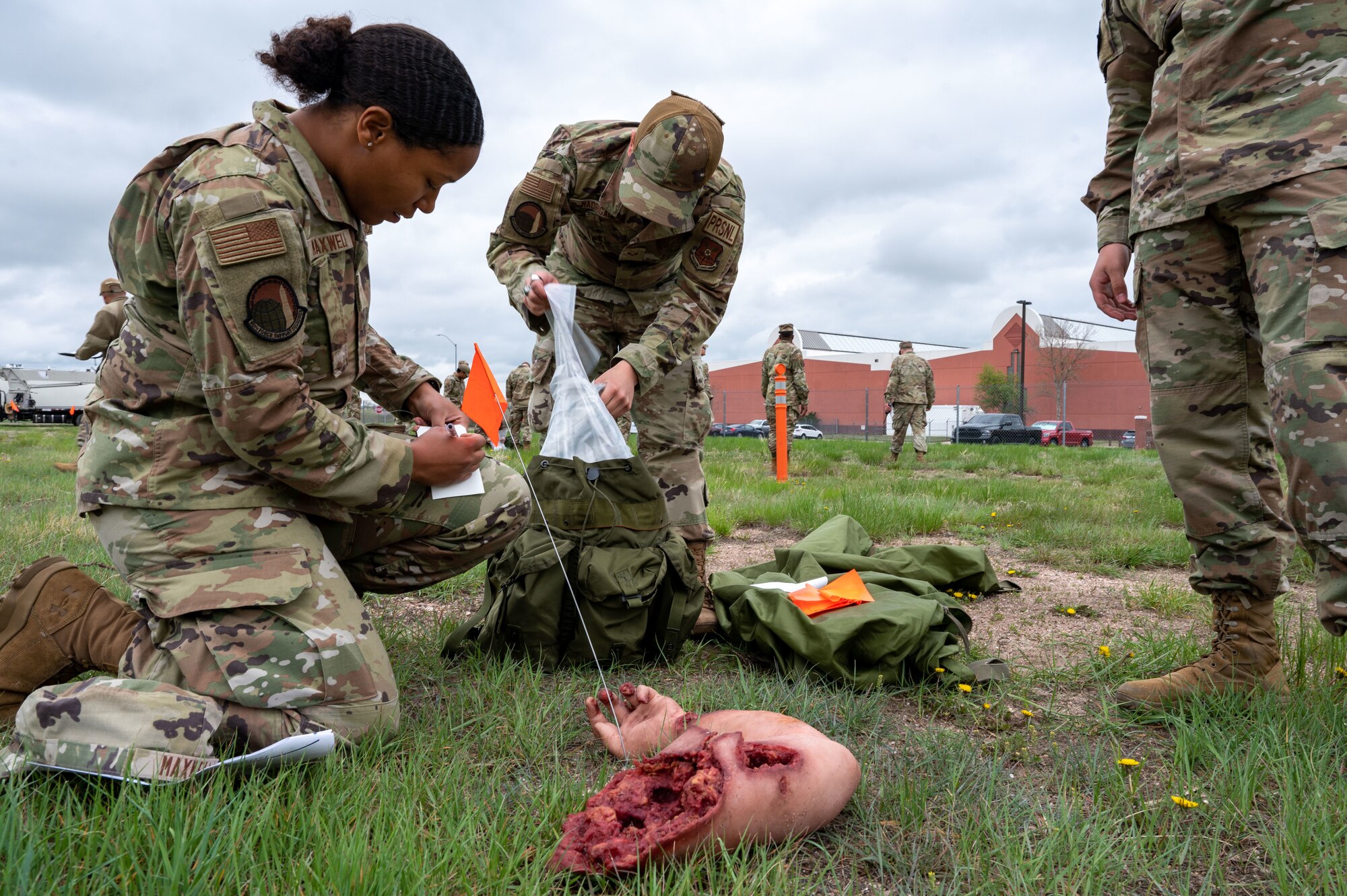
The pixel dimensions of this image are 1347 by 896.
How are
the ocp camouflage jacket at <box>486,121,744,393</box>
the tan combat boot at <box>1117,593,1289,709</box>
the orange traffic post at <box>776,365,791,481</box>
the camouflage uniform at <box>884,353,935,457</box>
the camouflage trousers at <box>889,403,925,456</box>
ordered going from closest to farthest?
the tan combat boot at <box>1117,593,1289,709</box>, the ocp camouflage jacket at <box>486,121,744,393</box>, the orange traffic post at <box>776,365,791,481</box>, the camouflage trousers at <box>889,403,925,456</box>, the camouflage uniform at <box>884,353,935,457</box>

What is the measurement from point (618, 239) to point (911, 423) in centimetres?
1068

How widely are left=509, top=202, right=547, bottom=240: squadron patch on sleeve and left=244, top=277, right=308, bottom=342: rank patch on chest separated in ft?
4.95

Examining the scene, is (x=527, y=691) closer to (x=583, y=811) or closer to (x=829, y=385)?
(x=583, y=811)

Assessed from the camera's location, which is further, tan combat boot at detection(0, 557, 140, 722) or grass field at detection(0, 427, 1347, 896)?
tan combat boot at detection(0, 557, 140, 722)

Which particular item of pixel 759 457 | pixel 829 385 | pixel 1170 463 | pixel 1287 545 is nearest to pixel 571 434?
pixel 1170 463

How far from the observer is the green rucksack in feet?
8.13

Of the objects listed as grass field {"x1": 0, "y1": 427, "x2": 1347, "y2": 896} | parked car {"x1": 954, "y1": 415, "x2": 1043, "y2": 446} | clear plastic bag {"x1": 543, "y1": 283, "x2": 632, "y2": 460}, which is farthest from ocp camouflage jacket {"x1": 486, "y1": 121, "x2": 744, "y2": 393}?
parked car {"x1": 954, "y1": 415, "x2": 1043, "y2": 446}

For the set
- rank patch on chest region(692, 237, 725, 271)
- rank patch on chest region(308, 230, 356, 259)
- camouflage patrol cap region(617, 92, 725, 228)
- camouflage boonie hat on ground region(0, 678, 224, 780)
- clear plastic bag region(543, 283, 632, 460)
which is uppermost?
camouflage patrol cap region(617, 92, 725, 228)

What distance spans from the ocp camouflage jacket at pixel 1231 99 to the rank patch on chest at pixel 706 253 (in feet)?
4.53

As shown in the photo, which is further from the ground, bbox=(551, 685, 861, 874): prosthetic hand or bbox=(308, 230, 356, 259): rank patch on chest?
bbox=(308, 230, 356, 259): rank patch on chest

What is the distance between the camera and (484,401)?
253 cm

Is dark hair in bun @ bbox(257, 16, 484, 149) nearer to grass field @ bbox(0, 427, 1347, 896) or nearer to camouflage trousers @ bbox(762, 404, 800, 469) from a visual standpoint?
grass field @ bbox(0, 427, 1347, 896)

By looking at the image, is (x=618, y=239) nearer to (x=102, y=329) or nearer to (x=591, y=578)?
(x=591, y=578)

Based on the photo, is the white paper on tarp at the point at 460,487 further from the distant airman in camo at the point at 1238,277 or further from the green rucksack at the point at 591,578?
the distant airman in camo at the point at 1238,277
